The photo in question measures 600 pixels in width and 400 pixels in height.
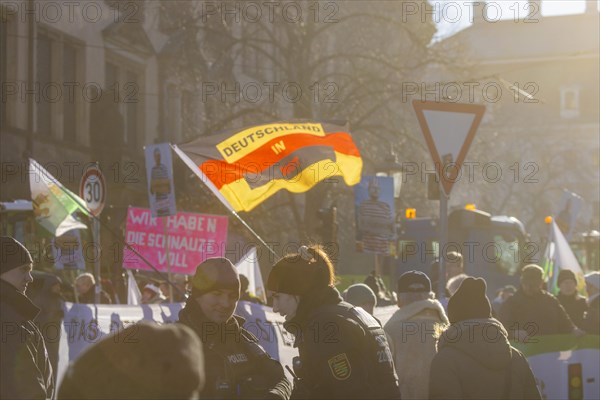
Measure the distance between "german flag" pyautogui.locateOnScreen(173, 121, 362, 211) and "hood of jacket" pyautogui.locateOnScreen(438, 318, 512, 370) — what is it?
4.02 meters

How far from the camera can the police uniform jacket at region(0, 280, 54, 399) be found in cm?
592

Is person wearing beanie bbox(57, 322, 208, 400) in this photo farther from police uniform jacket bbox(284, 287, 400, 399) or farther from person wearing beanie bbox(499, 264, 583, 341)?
person wearing beanie bbox(499, 264, 583, 341)

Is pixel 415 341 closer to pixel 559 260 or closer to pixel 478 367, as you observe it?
pixel 478 367

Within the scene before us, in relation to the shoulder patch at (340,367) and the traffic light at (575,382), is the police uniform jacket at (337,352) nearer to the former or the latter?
the shoulder patch at (340,367)

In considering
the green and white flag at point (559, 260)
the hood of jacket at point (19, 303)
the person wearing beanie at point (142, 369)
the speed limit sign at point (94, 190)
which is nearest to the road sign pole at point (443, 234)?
the hood of jacket at point (19, 303)

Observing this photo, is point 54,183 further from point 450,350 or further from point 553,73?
point 553,73

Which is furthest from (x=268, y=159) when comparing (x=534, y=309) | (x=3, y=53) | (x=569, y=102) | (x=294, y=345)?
(x=569, y=102)

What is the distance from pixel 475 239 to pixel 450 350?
21.5 metres

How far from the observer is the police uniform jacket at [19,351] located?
592cm

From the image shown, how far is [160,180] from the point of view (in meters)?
13.3

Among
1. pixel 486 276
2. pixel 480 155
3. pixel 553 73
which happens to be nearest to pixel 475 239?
pixel 486 276

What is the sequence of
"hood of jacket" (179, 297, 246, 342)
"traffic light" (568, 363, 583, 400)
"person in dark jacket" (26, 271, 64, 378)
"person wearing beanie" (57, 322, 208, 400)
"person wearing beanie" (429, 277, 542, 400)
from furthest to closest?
1. "person in dark jacket" (26, 271, 64, 378)
2. "traffic light" (568, 363, 583, 400)
3. "person wearing beanie" (429, 277, 542, 400)
4. "hood of jacket" (179, 297, 246, 342)
5. "person wearing beanie" (57, 322, 208, 400)

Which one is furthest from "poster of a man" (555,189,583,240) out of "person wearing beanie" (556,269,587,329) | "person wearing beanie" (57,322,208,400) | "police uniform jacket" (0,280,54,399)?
"person wearing beanie" (57,322,208,400)

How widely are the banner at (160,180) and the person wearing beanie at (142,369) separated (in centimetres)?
1002
